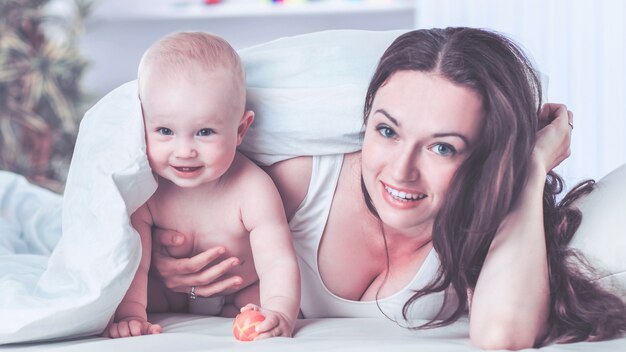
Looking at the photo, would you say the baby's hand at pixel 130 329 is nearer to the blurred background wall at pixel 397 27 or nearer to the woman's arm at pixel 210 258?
the woman's arm at pixel 210 258

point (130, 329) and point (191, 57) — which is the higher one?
point (191, 57)

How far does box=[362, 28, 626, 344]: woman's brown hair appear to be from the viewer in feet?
4.65

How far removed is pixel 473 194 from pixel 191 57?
501mm

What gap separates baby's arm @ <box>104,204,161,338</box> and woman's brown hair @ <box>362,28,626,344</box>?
0.46 m

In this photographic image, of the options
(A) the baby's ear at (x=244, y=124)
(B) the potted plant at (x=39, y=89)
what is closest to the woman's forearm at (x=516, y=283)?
(A) the baby's ear at (x=244, y=124)

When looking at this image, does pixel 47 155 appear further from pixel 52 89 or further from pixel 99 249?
pixel 99 249

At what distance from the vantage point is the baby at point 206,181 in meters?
1.45

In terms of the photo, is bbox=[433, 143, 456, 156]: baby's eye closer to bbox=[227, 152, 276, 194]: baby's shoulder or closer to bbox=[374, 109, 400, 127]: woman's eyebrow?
bbox=[374, 109, 400, 127]: woman's eyebrow

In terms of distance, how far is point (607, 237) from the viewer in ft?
4.94

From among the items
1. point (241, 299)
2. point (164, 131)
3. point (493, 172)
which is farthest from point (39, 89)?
point (493, 172)

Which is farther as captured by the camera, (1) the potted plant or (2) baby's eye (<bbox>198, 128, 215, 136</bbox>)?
(1) the potted plant

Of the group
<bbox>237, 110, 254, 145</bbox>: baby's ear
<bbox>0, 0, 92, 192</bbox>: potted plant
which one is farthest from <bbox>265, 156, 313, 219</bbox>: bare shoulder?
<bbox>0, 0, 92, 192</bbox>: potted plant

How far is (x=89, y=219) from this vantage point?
1460mm

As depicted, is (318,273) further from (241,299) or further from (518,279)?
(518,279)
